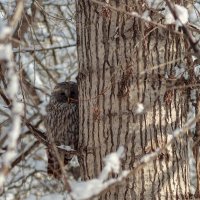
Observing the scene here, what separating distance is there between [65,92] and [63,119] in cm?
30

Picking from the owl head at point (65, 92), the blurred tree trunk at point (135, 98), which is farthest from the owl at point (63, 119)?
the blurred tree trunk at point (135, 98)

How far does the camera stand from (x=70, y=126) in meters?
3.59

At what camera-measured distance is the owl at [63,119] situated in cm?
348

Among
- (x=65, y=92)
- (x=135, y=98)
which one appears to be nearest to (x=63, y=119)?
(x=65, y=92)

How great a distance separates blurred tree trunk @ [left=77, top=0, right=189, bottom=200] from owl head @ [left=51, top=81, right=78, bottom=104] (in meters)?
1.18

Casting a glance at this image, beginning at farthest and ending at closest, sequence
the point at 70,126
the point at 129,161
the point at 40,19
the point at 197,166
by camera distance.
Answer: the point at 40,19 < the point at 70,126 < the point at 197,166 < the point at 129,161

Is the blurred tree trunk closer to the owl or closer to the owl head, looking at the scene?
the owl

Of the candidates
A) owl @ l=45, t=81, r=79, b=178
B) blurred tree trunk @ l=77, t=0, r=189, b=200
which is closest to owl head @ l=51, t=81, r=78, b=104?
owl @ l=45, t=81, r=79, b=178

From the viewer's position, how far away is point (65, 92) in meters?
3.93

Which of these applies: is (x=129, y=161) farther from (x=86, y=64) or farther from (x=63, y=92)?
(x=63, y=92)

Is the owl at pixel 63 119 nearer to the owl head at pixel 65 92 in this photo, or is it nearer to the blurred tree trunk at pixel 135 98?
the owl head at pixel 65 92

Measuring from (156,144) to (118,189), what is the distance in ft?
0.95

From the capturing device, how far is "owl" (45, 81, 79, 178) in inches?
137

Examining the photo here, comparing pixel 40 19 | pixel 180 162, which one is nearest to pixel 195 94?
pixel 180 162
